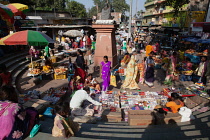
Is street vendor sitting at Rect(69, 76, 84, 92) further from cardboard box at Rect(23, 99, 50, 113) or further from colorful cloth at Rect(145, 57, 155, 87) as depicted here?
colorful cloth at Rect(145, 57, 155, 87)

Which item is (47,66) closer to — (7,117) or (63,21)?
(7,117)

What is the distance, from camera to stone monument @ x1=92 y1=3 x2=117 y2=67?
818 centimetres

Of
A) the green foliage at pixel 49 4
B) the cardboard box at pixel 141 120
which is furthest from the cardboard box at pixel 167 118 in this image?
the green foliage at pixel 49 4

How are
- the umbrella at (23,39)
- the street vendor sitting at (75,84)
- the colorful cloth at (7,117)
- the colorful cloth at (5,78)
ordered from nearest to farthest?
the colorful cloth at (7,117) → the colorful cloth at (5,78) → the umbrella at (23,39) → the street vendor sitting at (75,84)

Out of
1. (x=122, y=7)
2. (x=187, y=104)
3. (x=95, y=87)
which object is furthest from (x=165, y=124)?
(x=122, y=7)

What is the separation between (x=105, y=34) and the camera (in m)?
8.44

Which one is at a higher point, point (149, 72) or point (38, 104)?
point (149, 72)

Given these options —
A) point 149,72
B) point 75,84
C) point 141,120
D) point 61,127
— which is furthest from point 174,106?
point 75,84

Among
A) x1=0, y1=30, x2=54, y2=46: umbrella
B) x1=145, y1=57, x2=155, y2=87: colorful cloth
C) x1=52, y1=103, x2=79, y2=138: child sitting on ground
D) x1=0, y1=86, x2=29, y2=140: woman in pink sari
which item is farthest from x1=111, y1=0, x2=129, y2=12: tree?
x1=0, y1=86, x2=29, y2=140: woman in pink sari

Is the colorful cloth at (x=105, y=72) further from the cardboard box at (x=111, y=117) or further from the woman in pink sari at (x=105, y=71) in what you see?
the cardboard box at (x=111, y=117)

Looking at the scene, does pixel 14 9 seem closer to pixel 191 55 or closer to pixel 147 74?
pixel 147 74

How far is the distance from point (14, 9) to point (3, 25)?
2.24 metres

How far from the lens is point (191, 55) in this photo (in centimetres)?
A: 1217

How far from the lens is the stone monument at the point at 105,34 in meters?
8.18
